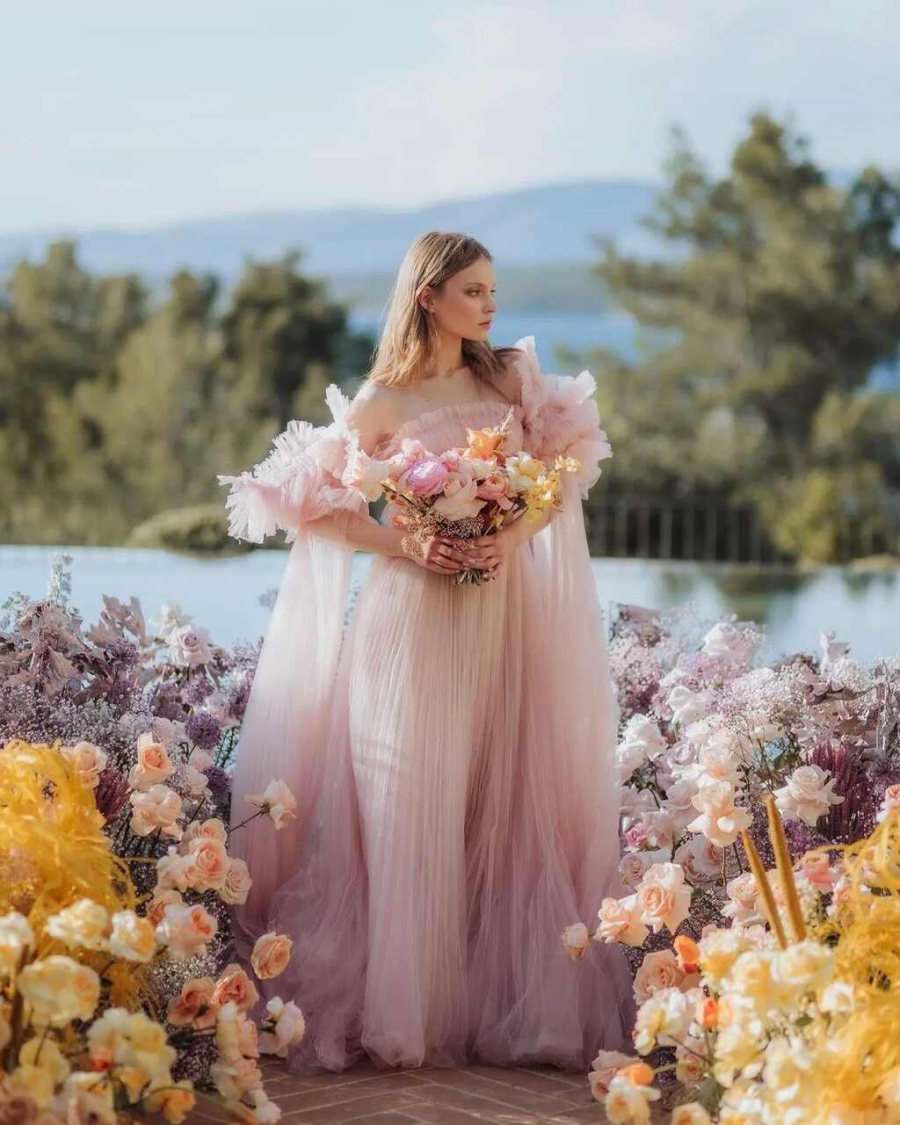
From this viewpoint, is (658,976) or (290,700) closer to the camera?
(658,976)

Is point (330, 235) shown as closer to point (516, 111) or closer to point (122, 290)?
point (516, 111)

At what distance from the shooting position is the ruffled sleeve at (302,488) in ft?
11.7

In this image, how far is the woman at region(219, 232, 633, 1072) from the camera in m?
3.49

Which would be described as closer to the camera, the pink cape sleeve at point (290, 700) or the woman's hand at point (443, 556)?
the woman's hand at point (443, 556)

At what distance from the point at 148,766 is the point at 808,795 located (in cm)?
133

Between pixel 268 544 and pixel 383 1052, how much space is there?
47.4 ft

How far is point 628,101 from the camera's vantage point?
3075cm

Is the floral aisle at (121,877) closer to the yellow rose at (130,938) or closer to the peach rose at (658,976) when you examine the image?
the yellow rose at (130,938)

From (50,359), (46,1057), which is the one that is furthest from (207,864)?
(50,359)

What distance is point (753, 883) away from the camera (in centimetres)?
325

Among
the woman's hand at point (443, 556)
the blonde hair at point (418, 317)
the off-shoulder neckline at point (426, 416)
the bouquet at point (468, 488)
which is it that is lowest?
the woman's hand at point (443, 556)

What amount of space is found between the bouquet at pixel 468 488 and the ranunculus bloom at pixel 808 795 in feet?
2.46

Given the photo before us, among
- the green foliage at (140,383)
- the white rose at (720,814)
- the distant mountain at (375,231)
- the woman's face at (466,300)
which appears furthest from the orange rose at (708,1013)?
the distant mountain at (375,231)

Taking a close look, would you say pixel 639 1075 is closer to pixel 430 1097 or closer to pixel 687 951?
pixel 687 951
